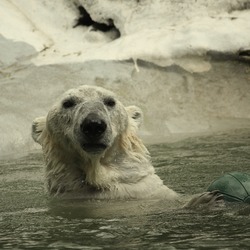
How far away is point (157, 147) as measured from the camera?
7391 mm

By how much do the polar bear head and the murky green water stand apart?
19 centimetres

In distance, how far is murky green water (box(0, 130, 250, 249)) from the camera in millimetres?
3342

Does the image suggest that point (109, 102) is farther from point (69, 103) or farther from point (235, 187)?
point (235, 187)

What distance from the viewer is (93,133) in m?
4.32

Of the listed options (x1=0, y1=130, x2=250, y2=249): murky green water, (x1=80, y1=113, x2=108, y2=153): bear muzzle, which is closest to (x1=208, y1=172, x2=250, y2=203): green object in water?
(x1=0, y1=130, x2=250, y2=249): murky green water

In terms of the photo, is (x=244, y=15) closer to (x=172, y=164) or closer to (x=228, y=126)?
(x=228, y=126)

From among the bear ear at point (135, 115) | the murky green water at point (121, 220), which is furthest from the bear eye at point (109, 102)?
the murky green water at point (121, 220)

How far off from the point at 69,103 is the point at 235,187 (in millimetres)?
1333

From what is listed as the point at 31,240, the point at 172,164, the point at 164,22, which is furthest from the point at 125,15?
the point at 31,240

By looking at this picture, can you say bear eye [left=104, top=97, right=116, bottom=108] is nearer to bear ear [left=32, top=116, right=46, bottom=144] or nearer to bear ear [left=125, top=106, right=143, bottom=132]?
bear ear [left=125, top=106, right=143, bottom=132]

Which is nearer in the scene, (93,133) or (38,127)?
(93,133)

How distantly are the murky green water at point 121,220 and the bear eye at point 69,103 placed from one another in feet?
2.14

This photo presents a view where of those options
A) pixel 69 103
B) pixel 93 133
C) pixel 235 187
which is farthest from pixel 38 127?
pixel 235 187

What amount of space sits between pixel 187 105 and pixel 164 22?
5.50ft
